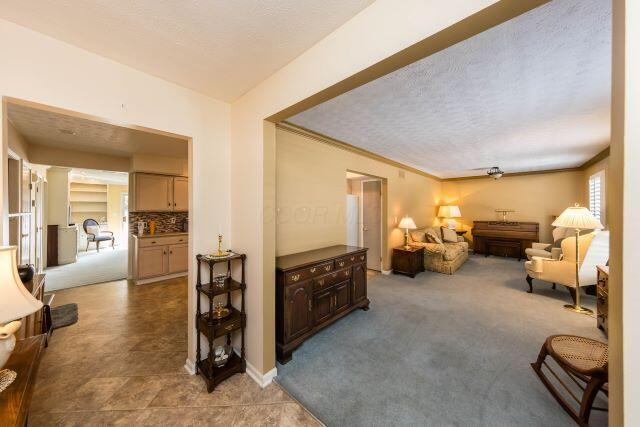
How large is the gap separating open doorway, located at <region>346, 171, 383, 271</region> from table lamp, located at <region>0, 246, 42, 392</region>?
15.7ft

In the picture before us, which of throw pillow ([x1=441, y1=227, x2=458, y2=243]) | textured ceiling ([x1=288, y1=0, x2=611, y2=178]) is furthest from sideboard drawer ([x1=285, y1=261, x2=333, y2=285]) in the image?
throw pillow ([x1=441, y1=227, x2=458, y2=243])

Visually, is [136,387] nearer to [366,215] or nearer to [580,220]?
[366,215]

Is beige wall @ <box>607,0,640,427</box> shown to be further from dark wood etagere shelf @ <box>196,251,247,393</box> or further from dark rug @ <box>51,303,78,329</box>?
dark rug @ <box>51,303,78,329</box>

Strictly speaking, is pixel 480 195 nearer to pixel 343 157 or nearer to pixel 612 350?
pixel 343 157

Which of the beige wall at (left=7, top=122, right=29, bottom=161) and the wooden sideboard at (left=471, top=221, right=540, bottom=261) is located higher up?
the beige wall at (left=7, top=122, right=29, bottom=161)

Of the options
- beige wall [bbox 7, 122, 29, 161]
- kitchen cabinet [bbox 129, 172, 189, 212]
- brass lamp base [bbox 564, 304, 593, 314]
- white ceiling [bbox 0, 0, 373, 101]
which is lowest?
brass lamp base [bbox 564, 304, 593, 314]

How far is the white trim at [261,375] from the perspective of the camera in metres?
1.98

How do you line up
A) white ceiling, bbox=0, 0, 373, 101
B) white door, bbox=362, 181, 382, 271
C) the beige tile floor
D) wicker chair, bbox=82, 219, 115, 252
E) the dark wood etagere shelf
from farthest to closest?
wicker chair, bbox=82, 219, 115, 252 → white door, bbox=362, 181, 382, 271 → the dark wood etagere shelf → the beige tile floor → white ceiling, bbox=0, 0, 373, 101

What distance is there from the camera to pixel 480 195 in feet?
24.9

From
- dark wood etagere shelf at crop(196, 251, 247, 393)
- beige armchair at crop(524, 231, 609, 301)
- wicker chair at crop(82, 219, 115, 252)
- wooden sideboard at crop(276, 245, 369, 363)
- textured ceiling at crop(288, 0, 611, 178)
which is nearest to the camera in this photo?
textured ceiling at crop(288, 0, 611, 178)

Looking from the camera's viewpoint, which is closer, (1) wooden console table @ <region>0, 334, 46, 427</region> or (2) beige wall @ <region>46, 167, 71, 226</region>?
(1) wooden console table @ <region>0, 334, 46, 427</region>

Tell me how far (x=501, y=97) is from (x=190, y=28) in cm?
278

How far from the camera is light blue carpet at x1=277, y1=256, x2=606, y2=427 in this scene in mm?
1716

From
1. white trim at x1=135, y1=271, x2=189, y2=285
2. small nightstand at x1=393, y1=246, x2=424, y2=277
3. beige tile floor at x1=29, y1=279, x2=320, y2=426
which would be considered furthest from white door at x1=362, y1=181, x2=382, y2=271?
white trim at x1=135, y1=271, x2=189, y2=285
